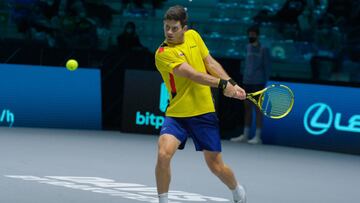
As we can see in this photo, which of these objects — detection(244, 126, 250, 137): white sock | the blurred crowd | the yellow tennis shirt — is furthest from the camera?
the blurred crowd

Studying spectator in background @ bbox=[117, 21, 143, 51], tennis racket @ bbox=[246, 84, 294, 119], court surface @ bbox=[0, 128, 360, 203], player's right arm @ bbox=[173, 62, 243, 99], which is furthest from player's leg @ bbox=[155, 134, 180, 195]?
spectator in background @ bbox=[117, 21, 143, 51]

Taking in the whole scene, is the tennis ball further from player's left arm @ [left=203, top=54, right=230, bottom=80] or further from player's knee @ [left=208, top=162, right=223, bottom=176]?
player's knee @ [left=208, top=162, right=223, bottom=176]

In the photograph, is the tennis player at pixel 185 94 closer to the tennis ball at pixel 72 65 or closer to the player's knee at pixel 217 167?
the player's knee at pixel 217 167

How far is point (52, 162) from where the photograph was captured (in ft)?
34.5

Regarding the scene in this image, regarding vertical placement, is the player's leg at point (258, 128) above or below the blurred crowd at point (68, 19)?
below

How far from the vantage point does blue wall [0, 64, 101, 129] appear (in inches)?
575

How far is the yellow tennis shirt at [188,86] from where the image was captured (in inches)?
271

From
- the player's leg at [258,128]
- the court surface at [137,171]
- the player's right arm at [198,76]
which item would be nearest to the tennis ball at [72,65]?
the court surface at [137,171]

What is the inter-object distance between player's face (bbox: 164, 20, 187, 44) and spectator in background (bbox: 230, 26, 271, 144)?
7.08m

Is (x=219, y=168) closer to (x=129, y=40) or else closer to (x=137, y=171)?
(x=137, y=171)

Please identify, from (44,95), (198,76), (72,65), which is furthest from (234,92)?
(44,95)

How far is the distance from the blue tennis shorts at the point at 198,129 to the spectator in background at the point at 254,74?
6.77 metres

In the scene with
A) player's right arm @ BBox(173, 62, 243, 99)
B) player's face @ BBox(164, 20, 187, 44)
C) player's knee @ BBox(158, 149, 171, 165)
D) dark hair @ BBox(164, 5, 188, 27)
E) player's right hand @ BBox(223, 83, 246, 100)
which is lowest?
player's knee @ BBox(158, 149, 171, 165)

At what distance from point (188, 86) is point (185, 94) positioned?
0.23ft
